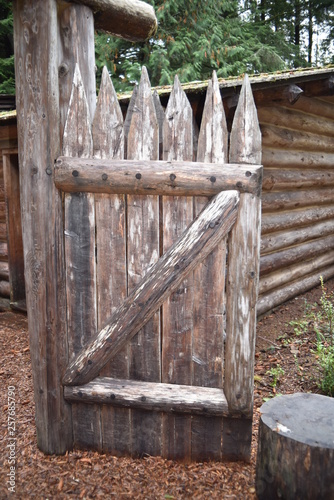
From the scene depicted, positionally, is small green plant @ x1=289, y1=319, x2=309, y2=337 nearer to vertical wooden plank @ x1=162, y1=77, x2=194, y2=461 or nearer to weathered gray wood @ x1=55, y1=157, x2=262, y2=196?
vertical wooden plank @ x1=162, y1=77, x2=194, y2=461

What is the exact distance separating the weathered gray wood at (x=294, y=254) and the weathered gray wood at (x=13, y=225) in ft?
11.6

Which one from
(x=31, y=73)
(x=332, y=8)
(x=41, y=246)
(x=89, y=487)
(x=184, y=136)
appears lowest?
(x=89, y=487)

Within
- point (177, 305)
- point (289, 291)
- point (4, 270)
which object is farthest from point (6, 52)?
point (177, 305)

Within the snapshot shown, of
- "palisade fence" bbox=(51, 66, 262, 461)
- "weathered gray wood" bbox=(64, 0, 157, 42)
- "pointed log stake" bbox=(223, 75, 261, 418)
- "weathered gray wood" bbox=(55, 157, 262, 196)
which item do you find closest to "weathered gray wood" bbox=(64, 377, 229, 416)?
"palisade fence" bbox=(51, 66, 262, 461)

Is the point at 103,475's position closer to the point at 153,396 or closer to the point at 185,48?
the point at 153,396

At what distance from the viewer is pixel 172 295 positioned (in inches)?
102

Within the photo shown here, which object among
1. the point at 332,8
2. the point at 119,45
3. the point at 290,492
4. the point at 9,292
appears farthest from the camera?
the point at 332,8

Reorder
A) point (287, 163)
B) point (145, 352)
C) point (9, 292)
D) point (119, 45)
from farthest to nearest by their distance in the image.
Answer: point (119, 45)
point (9, 292)
point (287, 163)
point (145, 352)

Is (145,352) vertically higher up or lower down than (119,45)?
lower down

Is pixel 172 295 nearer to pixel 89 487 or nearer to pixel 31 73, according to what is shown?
pixel 89 487

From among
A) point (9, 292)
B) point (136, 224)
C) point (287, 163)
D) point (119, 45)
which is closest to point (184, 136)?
point (136, 224)

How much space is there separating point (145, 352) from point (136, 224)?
0.83 m

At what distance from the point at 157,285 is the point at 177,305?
183 mm

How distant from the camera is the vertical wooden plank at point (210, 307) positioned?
8.02 ft
